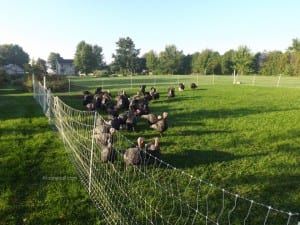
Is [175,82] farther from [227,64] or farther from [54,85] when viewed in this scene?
[227,64]

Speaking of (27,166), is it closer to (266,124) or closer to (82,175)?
(82,175)

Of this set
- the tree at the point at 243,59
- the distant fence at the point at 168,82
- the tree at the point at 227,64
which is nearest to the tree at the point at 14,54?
the distant fence at the point at 168,82

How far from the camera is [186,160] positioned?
7.28 metres

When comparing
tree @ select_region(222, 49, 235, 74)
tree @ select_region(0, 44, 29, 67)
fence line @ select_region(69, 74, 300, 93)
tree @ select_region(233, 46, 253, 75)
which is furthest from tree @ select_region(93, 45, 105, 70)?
fence line @ select_region(69, 74, 300, 93)

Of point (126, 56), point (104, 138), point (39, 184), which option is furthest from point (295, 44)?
point (39, 184)

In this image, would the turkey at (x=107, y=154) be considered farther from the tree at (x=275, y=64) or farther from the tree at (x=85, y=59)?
the tree at (x=85, y=59)

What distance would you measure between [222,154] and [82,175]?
3.47 metres

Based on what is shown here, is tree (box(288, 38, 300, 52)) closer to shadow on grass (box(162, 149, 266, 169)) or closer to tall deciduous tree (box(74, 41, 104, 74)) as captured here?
tall deciduous tree (box(74, 41, 104, 74))

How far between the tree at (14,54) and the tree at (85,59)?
847 inches

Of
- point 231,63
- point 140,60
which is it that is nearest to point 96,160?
point 231,63

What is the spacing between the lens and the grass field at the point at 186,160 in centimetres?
518

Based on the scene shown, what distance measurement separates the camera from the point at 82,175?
6316 mm

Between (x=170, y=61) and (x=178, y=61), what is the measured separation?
2.15 meters

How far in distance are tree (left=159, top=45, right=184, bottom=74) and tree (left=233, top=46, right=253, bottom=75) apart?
17.5m
